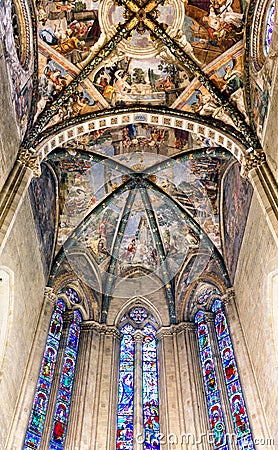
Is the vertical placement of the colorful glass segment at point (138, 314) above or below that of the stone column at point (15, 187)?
above

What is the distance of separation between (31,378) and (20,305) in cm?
180

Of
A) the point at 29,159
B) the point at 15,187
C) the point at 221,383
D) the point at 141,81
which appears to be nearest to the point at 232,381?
the point at 221,383

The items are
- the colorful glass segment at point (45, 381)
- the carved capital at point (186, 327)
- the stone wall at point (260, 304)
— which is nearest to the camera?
the stone wall at point (260, 304)

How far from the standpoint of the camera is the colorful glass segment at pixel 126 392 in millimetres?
11836

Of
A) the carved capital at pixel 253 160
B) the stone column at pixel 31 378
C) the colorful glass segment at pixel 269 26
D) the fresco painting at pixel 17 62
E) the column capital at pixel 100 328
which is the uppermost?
the colorful glass segment at pixel 269 26

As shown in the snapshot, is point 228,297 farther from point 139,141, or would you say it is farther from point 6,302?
point 6,302

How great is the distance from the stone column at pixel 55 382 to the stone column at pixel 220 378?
4.15 meters

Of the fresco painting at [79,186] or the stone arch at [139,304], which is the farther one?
the stone arch at [139,304]

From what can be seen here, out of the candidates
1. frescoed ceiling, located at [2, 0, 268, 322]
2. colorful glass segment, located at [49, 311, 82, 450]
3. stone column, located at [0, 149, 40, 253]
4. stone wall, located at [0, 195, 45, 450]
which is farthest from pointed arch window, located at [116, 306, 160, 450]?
stone column, located at [0, 149, 40, 253]

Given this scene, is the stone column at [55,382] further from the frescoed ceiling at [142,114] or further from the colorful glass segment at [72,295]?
the frescoed ceiling at [142,114]

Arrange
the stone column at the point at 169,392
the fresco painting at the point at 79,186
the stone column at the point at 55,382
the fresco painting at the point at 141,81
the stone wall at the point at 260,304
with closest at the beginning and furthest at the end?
the stone wall at the point at 260,304, the stone column at the point at 55,382, the stone column at the point at 169,392, the fresco painting at the point at 141,81, the fresco painting at the point at 79,186

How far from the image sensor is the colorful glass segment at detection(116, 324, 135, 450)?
11.8 metres

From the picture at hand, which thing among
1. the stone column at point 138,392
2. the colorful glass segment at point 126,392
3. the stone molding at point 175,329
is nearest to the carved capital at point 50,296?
the colorful glass segment at point 126,392

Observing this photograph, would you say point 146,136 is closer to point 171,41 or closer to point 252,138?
point 171,41
